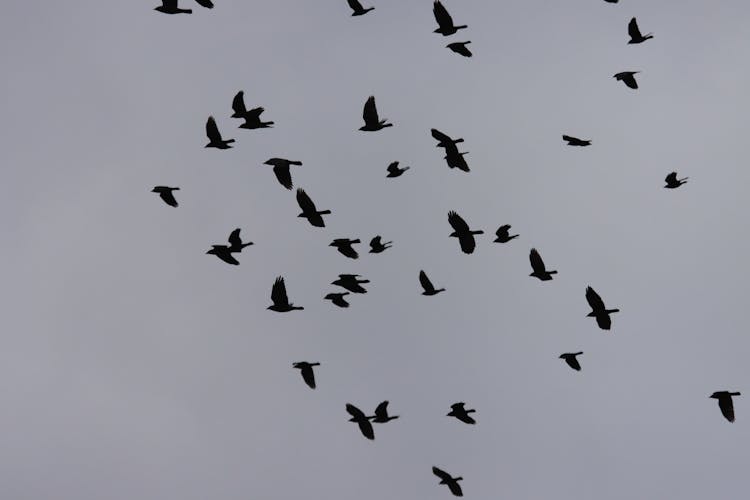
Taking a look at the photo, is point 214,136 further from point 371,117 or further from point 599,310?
point 599,310

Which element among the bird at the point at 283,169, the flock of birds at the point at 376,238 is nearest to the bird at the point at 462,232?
the flock of birds at the point at 376,238

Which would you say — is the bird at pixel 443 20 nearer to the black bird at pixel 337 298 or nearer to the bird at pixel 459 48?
the bird at pixel 459 48

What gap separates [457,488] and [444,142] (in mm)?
12268

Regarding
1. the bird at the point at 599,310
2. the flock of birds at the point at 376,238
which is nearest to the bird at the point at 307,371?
the flock of birds at the point at 376,238

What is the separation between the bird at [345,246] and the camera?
4325 centimetres

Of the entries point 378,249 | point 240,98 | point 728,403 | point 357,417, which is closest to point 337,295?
point 378,249

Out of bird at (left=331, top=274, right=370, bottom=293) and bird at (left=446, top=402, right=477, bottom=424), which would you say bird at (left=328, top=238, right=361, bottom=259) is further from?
bird at (left=446, top=402, right=477, bottom=424)

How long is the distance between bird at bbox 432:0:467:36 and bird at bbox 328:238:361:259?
8.12 metres

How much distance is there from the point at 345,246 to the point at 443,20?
9082 mm

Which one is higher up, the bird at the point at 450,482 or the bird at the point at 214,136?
the bird at the point at 214,136

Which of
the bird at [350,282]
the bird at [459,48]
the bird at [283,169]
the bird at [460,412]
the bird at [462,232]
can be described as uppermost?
the bird at [459,48]

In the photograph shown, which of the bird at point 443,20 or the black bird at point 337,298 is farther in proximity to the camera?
the black bird at point 337,298

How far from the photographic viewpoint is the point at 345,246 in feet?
144

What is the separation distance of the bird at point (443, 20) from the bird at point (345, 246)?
8121 mm
